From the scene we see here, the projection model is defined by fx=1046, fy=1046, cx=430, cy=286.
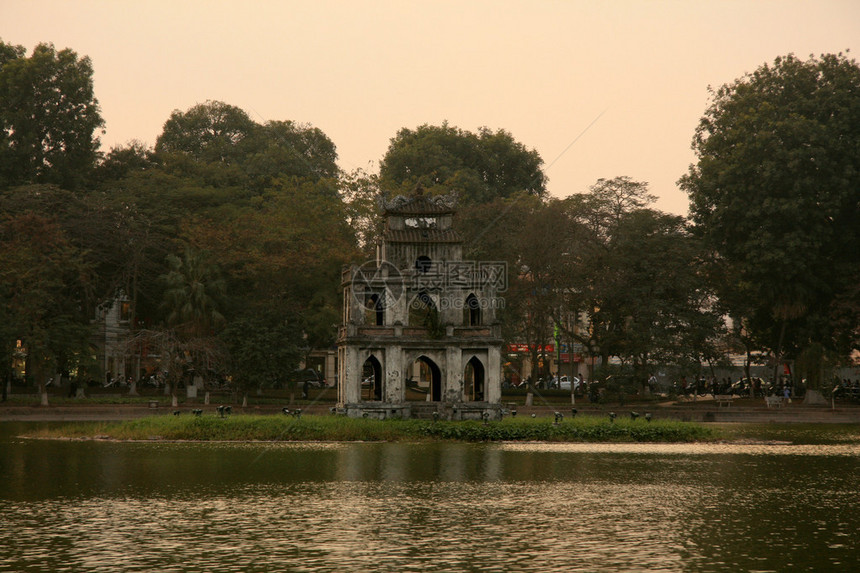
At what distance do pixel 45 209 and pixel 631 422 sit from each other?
129ft

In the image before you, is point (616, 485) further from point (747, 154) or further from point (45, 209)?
point (45, 209)

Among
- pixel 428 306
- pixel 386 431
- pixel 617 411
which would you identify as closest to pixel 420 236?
pixel 428 306

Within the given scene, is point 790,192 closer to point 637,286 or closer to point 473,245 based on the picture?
point 637,286

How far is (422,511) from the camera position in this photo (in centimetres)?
2486

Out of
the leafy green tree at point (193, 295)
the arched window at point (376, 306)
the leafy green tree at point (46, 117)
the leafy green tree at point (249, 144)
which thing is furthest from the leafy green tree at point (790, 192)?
the leafy green tree at point (46, 117)

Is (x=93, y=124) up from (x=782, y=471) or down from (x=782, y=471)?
up

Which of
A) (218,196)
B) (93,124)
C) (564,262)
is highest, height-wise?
(93,124)

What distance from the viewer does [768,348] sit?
74.7 meters

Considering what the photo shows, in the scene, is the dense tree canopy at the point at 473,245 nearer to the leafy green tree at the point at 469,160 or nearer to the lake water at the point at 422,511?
the leafy green tree at the point at 469,160

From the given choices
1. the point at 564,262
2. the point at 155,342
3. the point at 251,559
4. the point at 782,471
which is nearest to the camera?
the point at 251,559

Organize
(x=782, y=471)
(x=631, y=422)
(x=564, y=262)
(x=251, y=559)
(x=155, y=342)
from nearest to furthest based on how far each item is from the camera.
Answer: (x=251, y=559) → (x=782, y=471) → (x=631, y=422) → (x=155, y=342) → (x=564, y=262)

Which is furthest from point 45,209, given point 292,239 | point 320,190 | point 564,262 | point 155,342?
point 564,262

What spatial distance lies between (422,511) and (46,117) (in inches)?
2356

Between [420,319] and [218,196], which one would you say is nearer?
[420,319]
